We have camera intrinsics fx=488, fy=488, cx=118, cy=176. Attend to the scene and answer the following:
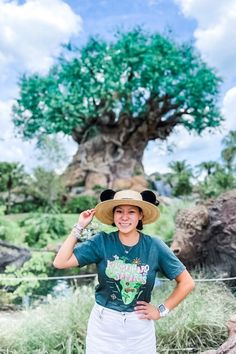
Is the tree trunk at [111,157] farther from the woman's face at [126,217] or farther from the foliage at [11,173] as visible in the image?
the woman's face at [126,217]

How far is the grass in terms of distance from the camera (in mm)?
3322

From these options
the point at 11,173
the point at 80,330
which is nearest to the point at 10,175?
the point at 11,173

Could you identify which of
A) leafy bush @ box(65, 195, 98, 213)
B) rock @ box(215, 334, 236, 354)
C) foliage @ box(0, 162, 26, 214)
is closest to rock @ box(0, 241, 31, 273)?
rock @ box(215, 334, 236, 354)

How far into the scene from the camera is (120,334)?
1.98m

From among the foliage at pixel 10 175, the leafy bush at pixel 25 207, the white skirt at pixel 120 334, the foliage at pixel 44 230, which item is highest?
the foliage at pixel 10 175

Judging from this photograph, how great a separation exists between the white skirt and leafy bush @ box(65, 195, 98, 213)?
17035 mm

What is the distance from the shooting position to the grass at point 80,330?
3.32 metres

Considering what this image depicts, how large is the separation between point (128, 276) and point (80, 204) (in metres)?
17.4

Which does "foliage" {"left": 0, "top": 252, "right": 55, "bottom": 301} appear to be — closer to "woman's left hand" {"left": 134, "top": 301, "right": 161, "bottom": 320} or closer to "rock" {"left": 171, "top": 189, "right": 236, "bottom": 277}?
"rock" {"left": 171, "top": 189, "right": 236, "bottom": 277}

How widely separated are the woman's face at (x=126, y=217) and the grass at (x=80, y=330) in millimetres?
1406

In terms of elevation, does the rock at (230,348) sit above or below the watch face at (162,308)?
below

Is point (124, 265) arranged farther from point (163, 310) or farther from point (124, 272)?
point (163, 310)

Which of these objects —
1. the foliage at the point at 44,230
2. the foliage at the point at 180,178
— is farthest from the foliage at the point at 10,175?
the foliage at the point at 180,178

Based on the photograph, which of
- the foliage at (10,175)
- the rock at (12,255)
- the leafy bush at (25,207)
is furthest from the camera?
the leafy bush at (25,207)
